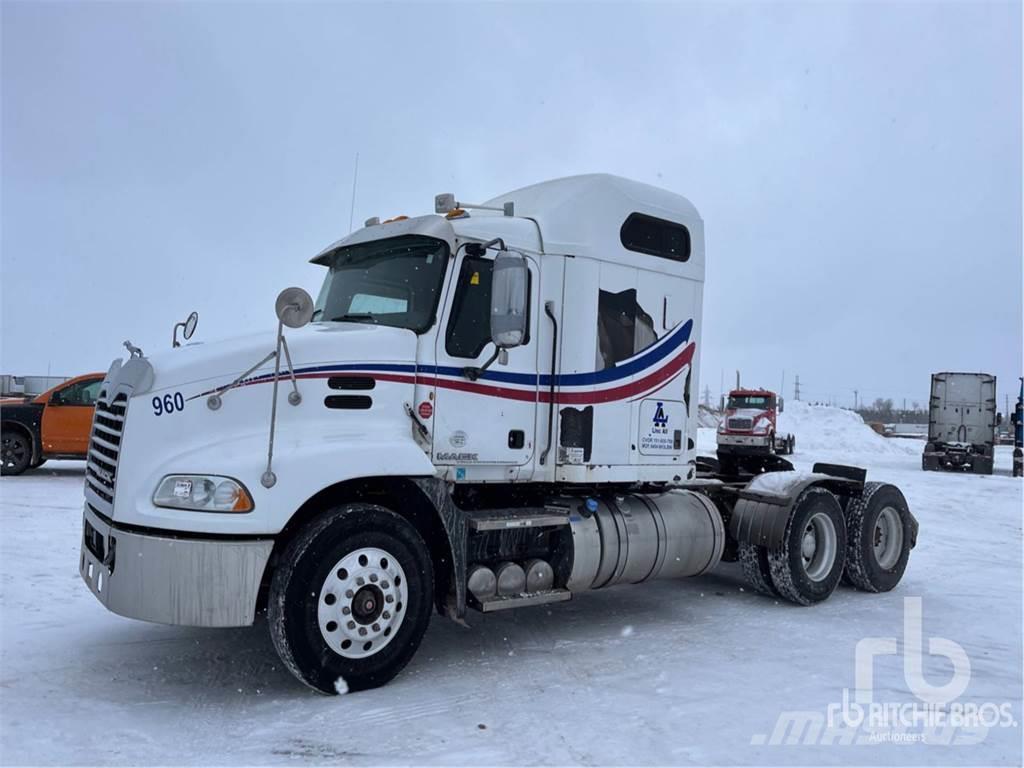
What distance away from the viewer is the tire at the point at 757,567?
26.0ft

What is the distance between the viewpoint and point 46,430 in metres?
15.8

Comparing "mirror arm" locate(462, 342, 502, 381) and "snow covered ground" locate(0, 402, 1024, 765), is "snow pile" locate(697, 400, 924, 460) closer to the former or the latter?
"snow covered ground" locate(0, 402, 1024, 765)

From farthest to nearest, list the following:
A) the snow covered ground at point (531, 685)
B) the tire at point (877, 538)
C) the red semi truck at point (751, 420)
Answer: the red semi truck at point (751, 420) → the tire at point (877, 538) → the snow covered ground at point (531, 685)

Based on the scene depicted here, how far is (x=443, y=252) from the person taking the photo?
5.88 meters

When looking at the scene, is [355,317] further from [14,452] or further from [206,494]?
[14,452]

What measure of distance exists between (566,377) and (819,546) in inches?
153

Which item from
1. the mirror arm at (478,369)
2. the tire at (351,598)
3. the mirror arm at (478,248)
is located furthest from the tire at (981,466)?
the tire at (351,598)

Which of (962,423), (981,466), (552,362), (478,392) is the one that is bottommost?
(981,466)

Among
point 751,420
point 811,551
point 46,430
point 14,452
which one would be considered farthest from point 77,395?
point 751,420

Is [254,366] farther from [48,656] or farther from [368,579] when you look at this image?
[48,656]

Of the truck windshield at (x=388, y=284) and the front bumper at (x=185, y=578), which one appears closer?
the front bumper at (x=185, y=578)

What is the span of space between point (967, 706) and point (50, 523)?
1059cm

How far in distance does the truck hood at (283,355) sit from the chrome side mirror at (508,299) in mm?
651

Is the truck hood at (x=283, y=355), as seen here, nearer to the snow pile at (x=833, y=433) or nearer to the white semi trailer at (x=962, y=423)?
the white semi trailer at (x=962, y=423)
